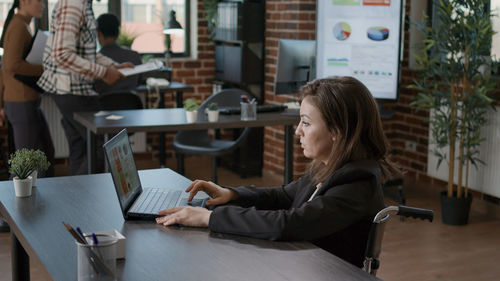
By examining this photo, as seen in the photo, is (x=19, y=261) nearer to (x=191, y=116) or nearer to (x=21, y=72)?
(x=191, y=116)

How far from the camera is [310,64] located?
174 inches

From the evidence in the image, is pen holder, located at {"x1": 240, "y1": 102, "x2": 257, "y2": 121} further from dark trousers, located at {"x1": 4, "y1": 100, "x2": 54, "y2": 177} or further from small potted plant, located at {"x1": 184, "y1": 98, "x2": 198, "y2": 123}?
dark trousers, located at {"x1": 4, "y1": 100, "x2": 54, "y2": 177}

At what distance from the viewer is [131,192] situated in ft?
7.09

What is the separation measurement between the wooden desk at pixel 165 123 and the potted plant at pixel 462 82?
3.00ft

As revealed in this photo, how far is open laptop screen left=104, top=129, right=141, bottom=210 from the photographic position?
1.98m

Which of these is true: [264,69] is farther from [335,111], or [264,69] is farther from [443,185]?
[335,111]

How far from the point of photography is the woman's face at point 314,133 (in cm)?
196

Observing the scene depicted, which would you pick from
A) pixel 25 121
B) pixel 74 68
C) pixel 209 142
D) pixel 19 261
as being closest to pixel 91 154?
pixel 74 68

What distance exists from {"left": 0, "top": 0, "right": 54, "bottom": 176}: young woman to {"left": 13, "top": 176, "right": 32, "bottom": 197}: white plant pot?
2454 millimetres

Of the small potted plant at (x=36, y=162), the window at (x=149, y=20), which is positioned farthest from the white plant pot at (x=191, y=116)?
the window at (x=149, y=20)

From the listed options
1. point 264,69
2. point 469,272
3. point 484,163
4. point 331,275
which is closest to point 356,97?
point 331,275

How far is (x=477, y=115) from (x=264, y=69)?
1.96 meters

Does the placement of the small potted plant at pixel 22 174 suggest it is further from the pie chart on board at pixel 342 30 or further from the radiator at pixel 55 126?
the radiator at pixel 55 126

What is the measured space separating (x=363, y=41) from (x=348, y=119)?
3.16 meters
